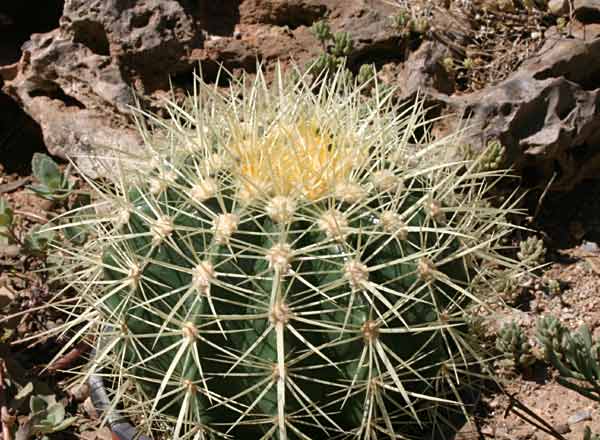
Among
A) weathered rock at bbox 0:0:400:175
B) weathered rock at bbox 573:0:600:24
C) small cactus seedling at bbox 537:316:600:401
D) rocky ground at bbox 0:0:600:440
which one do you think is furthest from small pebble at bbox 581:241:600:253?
small cactus seedling at bbox 537:316:600:401

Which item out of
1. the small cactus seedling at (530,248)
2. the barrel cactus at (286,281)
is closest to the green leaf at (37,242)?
the barrel cactus at (286,281)

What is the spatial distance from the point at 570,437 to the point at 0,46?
3.15 metres

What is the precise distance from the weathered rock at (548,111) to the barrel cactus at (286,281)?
1138mm

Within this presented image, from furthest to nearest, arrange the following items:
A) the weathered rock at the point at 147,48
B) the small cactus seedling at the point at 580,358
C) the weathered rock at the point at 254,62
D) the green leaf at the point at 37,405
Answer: the weathered rock at the point at 147,48 → the weathered rock at the point at 254,62 → the green leaf at the point at 37,405 → the small cactus seedling at the point at 580,358

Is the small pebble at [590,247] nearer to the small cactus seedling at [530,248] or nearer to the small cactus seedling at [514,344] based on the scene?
the small cactus seedling at [530,248]

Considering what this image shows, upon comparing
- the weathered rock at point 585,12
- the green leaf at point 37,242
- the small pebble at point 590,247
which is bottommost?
the small pebble at point 590,247

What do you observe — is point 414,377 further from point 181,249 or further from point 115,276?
point 115,276

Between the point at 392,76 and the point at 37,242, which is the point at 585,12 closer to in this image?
the point at 392,76

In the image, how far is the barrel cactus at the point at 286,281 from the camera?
1.75m

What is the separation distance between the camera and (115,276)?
6.61 ft

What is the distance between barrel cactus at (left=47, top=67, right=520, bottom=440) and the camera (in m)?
1.75

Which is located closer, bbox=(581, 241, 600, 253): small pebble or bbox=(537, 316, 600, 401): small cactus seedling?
bbox=(537, 316, 600, 401): small cactus seedling

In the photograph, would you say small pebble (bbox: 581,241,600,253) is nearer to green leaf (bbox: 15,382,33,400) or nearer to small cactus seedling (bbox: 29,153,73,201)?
small cactus seedling (bbox: 29,153,73,201)

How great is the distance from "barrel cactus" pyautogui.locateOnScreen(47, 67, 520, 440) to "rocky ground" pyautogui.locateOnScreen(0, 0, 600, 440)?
1.09 meters
